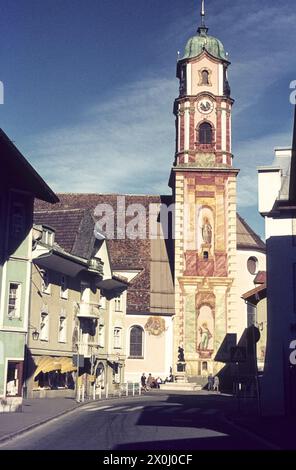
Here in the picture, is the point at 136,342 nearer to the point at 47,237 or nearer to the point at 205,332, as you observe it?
the point at 205,332

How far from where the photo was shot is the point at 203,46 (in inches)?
2842

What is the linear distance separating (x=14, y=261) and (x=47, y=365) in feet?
41.8

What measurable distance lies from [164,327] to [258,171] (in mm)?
34001

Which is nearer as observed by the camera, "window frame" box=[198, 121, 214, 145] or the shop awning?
the shop awning

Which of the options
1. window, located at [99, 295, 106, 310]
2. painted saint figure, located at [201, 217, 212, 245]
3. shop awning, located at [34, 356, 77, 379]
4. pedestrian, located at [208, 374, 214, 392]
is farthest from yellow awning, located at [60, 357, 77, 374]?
painted saint figure, located at [201, 217, 212, 245]

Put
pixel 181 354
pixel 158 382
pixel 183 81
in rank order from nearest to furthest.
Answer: pixel 158 382
pixel 181 354
pixel 183 81

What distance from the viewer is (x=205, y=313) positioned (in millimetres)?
63906

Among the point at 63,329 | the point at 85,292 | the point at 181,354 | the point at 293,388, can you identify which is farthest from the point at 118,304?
the point at 293,388

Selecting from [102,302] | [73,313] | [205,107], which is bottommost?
[73,313]

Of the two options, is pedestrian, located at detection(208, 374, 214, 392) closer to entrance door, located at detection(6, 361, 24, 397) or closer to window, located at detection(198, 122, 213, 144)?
window, located at detection(198, 122, 213, 144)

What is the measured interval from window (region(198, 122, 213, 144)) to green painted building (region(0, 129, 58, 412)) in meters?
40.3

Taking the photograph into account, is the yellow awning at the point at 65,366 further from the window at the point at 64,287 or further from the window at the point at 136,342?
the window at the point at 136,342

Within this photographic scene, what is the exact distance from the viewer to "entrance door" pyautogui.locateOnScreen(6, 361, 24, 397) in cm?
2915
